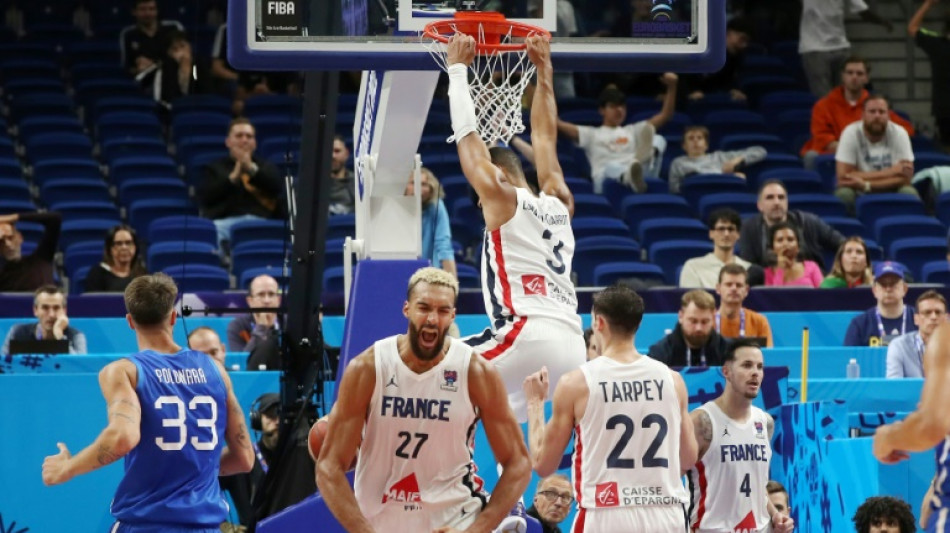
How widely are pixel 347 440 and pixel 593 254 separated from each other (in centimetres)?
789

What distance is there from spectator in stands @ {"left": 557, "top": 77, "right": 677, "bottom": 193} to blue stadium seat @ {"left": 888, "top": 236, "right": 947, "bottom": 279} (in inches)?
108

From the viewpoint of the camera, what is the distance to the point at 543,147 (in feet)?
23.8

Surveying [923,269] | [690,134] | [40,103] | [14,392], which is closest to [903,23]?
A: [690,134]

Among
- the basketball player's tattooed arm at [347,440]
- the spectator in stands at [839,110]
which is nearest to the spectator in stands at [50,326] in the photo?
the basketball player's tattooed arm at [347,440]

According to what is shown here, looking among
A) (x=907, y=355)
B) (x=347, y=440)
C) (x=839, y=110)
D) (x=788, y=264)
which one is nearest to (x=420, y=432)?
(x=347, y=440)

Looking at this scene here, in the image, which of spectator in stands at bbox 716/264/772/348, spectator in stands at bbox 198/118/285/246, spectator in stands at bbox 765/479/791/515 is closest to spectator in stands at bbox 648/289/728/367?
spectator in stands at bbox 716/264/772/348

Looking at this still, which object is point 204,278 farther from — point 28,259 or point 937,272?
point 937,272

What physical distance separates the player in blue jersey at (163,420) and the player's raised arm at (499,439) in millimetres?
1335

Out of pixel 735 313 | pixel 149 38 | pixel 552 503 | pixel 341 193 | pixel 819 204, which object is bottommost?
pixel 552 503

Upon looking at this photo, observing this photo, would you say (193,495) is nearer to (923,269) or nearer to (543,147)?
(543,147)

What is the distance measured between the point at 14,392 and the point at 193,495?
11.0 feet

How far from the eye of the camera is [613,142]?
52.5 ft

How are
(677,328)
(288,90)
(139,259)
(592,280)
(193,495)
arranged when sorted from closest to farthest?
(193,495) → (677,328) → (139,259) → (592,280) → (288,90)

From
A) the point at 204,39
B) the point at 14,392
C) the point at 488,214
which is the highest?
the point at 204,39
